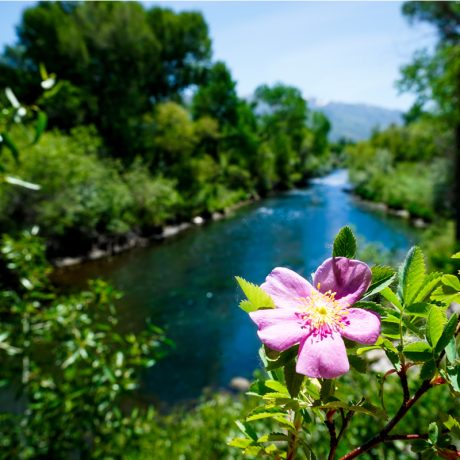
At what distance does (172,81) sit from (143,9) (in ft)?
13.9

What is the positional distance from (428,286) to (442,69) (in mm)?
11834

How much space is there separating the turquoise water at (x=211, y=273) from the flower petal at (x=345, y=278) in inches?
104

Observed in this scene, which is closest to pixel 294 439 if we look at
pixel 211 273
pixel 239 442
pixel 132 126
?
pixel 239 442

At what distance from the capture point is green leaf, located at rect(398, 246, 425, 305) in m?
0.36

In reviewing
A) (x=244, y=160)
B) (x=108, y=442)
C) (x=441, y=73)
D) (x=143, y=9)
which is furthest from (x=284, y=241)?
(x=143, y=9)

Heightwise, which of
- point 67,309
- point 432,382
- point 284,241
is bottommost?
point 284,241

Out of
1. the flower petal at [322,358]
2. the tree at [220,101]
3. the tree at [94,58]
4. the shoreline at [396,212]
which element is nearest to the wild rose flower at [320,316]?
the flower petal at [322,358]

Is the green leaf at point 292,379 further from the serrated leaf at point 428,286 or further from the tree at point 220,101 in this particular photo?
the tree at point 220,101

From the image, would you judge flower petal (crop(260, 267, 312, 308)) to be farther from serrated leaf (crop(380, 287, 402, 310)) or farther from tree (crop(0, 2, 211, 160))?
tree (crop(0, 2, 211, 160))

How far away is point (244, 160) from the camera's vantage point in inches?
748

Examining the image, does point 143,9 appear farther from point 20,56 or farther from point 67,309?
point 67,309

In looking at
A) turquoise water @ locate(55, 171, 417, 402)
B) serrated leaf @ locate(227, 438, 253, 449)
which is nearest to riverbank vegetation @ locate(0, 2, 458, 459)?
serrated leaf @ locate(227, 438, 253, 449)

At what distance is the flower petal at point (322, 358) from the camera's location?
309mm

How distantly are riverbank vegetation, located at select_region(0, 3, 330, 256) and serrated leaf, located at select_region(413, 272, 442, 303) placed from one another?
41.2ft
